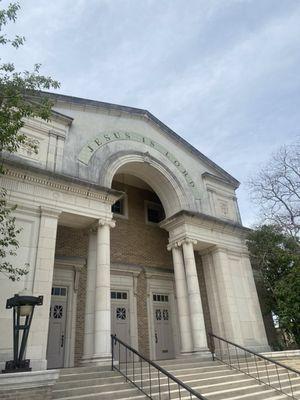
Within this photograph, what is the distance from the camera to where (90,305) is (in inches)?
377

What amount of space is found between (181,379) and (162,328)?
5.53 meters

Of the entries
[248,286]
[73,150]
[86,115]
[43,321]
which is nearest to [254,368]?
[248,286]

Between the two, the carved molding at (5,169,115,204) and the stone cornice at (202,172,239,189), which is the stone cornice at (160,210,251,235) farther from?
the carved molding at (5,169,115,204)

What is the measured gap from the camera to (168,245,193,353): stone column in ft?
37.3

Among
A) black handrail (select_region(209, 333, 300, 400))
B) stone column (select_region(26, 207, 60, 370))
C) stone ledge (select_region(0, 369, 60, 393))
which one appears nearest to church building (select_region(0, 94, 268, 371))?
stone column (select_region(26, 207, 60, 370))

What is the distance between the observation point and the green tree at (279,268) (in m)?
12.9

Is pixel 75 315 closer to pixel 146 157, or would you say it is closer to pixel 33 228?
pixel 33 228

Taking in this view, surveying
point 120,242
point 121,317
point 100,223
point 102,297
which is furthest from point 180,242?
point 102,297

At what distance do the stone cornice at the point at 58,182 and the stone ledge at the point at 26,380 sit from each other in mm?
5227

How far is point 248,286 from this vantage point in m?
13.8

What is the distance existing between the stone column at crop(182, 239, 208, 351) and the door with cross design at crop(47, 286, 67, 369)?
446cm

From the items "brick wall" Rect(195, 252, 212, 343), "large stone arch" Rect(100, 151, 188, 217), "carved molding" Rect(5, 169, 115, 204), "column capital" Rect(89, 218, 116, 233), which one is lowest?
"brick wall" Rect(195, 252, 212, 343)

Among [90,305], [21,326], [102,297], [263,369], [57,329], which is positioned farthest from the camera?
[57,329]

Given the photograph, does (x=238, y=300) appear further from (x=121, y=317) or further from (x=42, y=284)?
(x=42, y=284)
